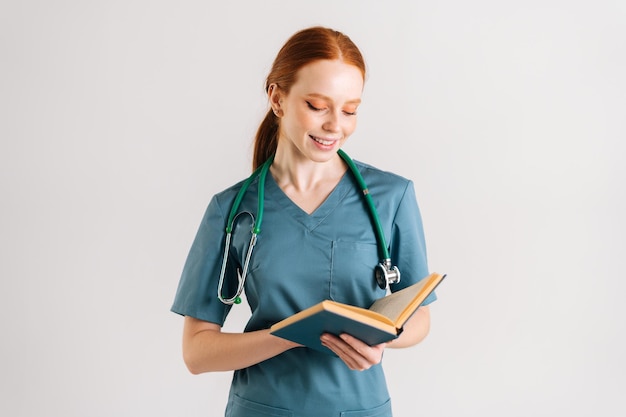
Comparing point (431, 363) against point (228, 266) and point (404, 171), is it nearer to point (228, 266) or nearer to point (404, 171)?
point (404, 171)

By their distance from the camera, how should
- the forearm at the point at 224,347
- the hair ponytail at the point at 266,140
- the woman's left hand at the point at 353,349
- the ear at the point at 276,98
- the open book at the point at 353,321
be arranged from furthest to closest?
1. the hair ponytail at the point at 266,140
2. the ear at the point at 276,98
3. the forearm at the point at 224,347
4. the woman's left hand at the point at 353,349
5. the open book at the point at 353,321

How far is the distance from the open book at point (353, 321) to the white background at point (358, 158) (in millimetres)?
1213

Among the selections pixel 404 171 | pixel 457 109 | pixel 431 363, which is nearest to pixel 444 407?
pixel 431 363

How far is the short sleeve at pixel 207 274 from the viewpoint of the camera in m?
1.86

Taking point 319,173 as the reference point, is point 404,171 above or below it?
above

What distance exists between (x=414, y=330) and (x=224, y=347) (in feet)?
1.27

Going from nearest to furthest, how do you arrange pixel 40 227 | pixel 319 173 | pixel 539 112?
pixel 319 173 → pixel 539 112 → pixel 40 227

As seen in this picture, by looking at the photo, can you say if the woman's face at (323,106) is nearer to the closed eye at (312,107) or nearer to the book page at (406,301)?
the closed eye at (312,107)

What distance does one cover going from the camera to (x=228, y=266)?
1.89 metres

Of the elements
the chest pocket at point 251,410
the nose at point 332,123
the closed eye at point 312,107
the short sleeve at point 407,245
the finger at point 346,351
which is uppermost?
the closed eye at point 312,107

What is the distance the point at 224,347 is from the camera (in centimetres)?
177

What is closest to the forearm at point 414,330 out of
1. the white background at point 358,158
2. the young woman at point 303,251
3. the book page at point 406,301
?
the young woman at point 303,251

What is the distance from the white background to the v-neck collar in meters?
0.88

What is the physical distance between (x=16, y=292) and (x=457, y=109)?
1.56m
